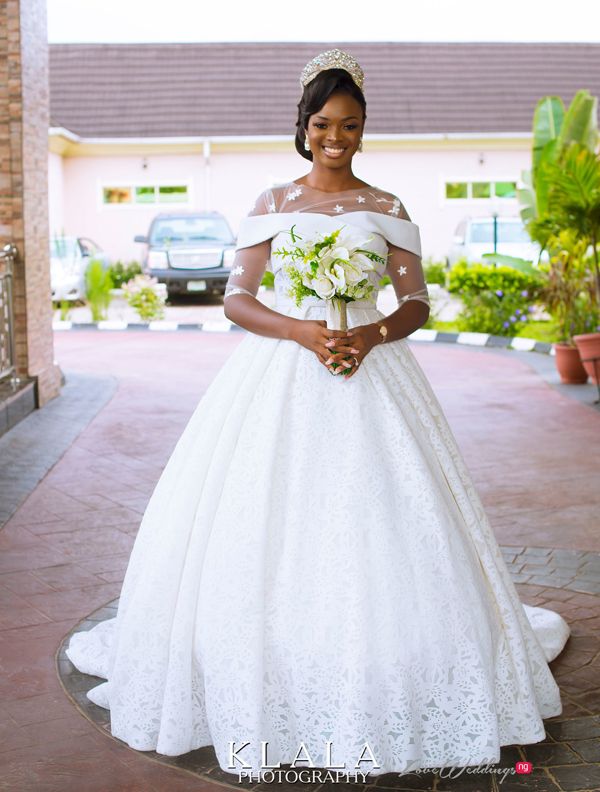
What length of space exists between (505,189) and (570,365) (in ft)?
54.4

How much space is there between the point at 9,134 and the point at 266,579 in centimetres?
728

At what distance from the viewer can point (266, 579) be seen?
11.0 feet

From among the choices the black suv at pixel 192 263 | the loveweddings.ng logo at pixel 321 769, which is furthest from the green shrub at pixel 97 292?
the loveweddings.ng logo at pixel 321 769

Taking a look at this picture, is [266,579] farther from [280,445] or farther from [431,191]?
[431,191]

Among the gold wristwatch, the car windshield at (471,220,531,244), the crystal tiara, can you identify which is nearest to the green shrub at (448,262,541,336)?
the car windshield at (471,220,531,244)

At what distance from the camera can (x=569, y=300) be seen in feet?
39.4

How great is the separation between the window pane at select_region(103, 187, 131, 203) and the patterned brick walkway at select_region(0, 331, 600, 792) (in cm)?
1406

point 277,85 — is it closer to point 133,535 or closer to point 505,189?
point 505,189

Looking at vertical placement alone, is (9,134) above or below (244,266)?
above

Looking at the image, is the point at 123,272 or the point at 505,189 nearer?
the point at 123,272

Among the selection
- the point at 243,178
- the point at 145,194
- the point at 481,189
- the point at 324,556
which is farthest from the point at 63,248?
the point at 324,556

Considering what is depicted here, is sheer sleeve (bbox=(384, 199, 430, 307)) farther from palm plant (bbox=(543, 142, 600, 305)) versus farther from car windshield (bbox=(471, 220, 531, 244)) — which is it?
car windshield (bbox=(471, 220, 531, 244))

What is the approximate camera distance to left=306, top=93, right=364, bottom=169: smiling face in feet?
12.1
